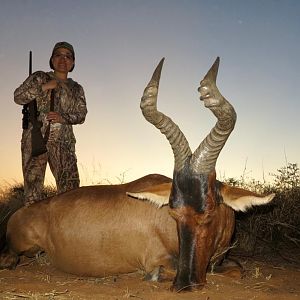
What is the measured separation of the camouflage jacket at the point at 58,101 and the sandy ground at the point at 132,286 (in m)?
2.69

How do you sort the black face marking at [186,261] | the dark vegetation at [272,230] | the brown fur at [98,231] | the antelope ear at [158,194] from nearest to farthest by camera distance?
the black face marking at [186,261], the antelope ear at [158,194], the brown fur at [98,231], the dark vegetation at [272,230]

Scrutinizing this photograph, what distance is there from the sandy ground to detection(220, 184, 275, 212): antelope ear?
0.83 metres

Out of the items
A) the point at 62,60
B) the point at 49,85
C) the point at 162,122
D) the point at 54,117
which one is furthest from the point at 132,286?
the point at 62,60

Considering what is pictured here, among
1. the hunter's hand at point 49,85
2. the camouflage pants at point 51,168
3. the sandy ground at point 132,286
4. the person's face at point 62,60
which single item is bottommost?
the sandy ground at point 132,286

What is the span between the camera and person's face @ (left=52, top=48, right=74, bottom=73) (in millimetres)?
8453

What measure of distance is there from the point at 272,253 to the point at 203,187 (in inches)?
143

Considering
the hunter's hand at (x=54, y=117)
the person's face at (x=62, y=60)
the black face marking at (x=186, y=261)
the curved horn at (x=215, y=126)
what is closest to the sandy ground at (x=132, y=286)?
the black face marking at (x=186, y=261)

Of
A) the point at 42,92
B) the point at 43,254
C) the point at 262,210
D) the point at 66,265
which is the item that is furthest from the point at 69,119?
the point at 262,210

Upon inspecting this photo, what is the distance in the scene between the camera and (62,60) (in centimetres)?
845

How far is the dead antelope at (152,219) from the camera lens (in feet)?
14.8

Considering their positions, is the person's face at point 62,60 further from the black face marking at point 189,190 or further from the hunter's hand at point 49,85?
the black face marking at point 189,190

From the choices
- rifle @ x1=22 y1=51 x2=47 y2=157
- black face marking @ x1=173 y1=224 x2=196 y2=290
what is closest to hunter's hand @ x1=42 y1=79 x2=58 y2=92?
rifle @ x1=22 y1=51 x2=47 y2=157

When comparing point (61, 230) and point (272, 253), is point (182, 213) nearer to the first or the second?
point (61, 230)

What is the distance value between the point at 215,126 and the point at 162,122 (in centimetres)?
59
